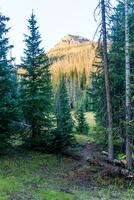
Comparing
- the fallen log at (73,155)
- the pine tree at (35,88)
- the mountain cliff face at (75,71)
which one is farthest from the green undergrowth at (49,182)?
the mountain cliff face at (75,71)

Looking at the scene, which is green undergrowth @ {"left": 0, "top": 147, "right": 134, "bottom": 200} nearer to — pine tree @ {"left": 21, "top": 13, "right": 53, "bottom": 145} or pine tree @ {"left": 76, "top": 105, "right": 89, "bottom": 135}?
pine tree @ {"left": 21, "top": 13, "right": 53, "bottom": 145}

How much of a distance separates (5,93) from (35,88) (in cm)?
484

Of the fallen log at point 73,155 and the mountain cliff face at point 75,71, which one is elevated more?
the mountain cliff face at point 75,71

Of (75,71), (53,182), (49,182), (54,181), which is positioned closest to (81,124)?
(54,181)

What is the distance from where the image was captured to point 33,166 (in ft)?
79.9

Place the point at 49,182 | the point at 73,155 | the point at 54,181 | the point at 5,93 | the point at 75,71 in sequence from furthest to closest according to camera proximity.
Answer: the point at 75,71, the point at 73,155, the point at 5,93, the point at 54,181, the point at 49,182

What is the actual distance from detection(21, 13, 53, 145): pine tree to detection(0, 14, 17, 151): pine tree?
10.4ft

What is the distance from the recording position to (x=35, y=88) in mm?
30031

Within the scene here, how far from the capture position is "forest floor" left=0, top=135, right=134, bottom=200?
1683 centimetres

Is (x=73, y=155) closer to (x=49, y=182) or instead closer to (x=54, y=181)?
(x=54, y=181)

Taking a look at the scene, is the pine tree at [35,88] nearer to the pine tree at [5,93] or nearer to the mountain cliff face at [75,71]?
the pine tree at [5,93]

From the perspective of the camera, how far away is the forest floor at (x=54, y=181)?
16828 mm

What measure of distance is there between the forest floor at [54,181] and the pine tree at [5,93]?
6.08ft

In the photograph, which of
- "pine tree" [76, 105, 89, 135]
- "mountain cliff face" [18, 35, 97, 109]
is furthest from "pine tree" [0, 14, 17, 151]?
"mountain cliff face" [18, 35, 97, 109]
